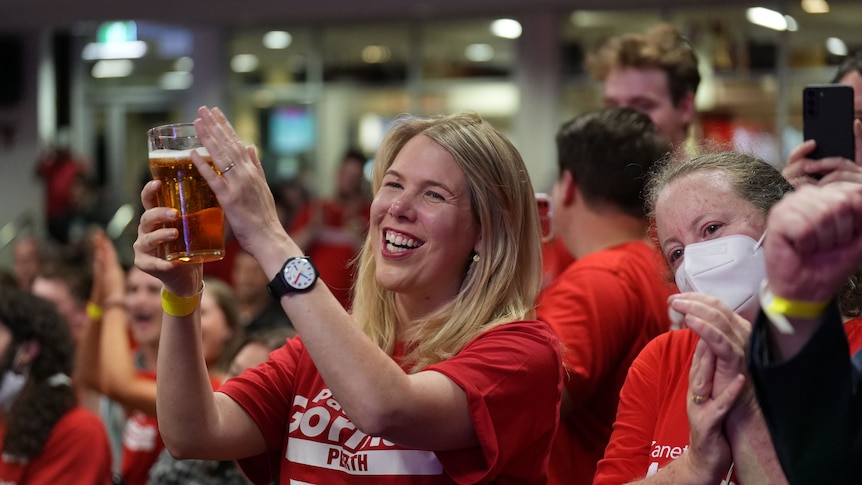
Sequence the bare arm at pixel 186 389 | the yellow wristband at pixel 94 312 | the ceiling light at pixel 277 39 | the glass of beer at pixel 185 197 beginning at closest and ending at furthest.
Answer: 1. the glass of beer at pixel 185 197
2. the bare arm at pixel 186 389
3. the yellow wristband at pixel 94 312
4. the ceiling light at pixel 277 39

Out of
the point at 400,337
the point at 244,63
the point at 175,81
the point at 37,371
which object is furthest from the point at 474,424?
the point at 175,81

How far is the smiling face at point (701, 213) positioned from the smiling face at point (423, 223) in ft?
1.27

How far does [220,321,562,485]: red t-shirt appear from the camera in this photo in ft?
6.31

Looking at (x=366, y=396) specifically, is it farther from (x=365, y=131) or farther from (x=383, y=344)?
(x=365, y=131)

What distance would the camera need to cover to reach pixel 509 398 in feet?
6.38

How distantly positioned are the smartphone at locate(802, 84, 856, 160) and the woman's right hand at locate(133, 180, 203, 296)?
1.13 meters

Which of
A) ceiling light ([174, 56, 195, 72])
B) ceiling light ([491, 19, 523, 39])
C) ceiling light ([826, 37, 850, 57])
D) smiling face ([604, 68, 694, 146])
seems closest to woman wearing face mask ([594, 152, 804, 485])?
smiling face ([604, 68, 694, 146])

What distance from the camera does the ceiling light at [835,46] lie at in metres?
9.28

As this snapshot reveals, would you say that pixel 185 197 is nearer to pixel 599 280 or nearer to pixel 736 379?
pixel 736 379

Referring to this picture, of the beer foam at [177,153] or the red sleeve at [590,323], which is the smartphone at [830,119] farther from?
the beer foam at [177,153]

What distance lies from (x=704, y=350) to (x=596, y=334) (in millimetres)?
910

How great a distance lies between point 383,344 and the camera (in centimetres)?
222

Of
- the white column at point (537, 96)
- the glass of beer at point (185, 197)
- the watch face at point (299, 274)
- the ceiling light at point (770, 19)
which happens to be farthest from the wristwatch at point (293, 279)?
the white column at point (537, 96)

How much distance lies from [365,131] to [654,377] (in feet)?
32.5
